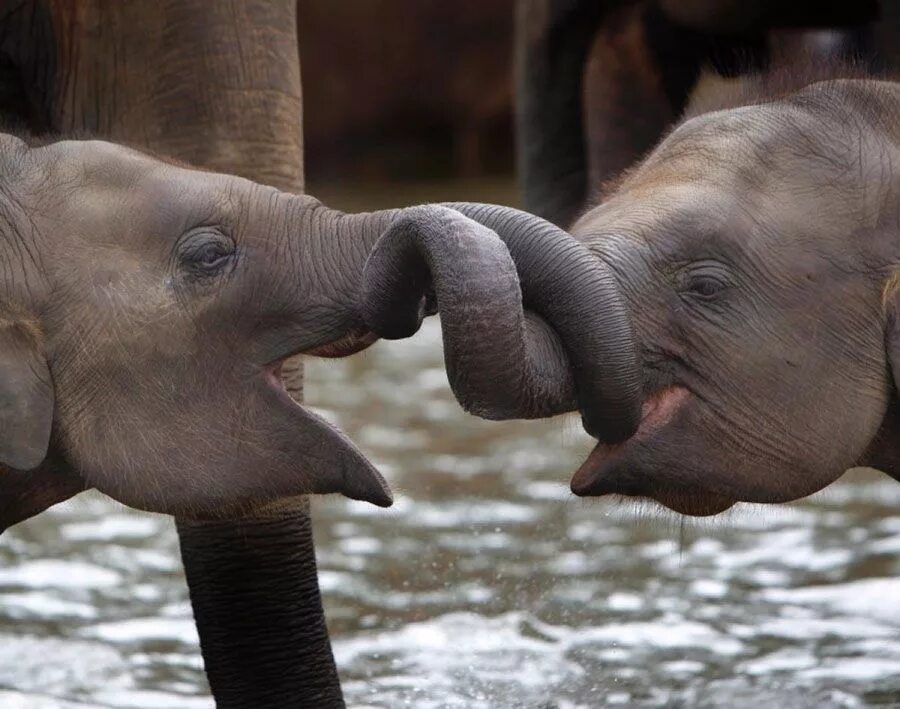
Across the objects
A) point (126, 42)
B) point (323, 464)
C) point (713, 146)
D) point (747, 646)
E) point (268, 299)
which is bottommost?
point (747, 646)

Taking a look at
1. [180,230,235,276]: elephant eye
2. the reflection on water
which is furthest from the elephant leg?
[180,230,235,276]: elephant eye

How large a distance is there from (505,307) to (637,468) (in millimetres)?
465

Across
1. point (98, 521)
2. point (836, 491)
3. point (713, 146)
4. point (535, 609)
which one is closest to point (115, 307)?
point (713, 146)

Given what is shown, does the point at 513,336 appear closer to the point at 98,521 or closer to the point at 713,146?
the point at 713,146

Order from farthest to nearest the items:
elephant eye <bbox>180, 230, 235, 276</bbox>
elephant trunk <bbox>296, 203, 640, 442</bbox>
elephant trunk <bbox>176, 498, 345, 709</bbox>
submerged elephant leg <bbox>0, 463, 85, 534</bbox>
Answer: elephant trunk <bbox>176, 498, 345, 709</bbox> < submerged elephant leg <bbox>0, 463, 85, 534</bbox> < elephant eye <bbox>180, 230, 235, 276</bbox> < elephant trunk <bbox>296, 203, 640, 442</bbox>

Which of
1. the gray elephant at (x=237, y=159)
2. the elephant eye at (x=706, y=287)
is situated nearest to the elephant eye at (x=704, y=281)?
the elephant eye at (x=706, y=287)

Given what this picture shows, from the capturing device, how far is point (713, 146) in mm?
3666

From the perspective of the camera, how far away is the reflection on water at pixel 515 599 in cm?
439

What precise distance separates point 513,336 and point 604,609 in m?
1.92

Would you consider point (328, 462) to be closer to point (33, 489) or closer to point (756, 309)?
point (33, 489)

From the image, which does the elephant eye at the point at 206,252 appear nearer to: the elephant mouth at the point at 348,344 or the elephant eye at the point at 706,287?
the elephant mouth at the point at 348,344

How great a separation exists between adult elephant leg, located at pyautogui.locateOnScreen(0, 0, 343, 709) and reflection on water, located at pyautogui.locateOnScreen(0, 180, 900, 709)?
242mm

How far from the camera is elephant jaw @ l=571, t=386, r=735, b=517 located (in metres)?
3.43

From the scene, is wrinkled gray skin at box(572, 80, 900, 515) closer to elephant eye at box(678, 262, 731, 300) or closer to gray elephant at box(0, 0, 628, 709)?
elephant eye at box(678, 262, 731, 300)
